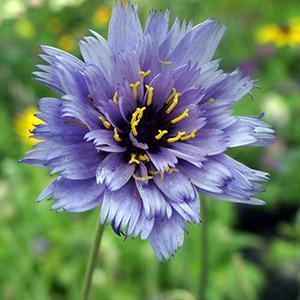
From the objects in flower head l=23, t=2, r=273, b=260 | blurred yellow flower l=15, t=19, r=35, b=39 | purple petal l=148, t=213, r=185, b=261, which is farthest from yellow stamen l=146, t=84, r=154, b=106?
blurred yellow flower l=15, t=19, r=35, b=39

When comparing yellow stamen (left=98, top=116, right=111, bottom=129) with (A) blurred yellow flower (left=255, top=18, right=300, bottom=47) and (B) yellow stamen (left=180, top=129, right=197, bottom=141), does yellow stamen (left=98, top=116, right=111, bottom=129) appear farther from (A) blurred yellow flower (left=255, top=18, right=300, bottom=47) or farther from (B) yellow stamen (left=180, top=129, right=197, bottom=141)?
(A) blurred yellow flower (left=255, top=18, right=300, bottom=47)

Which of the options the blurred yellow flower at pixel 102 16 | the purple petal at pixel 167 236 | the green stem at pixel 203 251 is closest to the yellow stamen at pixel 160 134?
the purple petal at pixel 167 236

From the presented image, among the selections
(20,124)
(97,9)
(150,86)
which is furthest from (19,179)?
(97,9)

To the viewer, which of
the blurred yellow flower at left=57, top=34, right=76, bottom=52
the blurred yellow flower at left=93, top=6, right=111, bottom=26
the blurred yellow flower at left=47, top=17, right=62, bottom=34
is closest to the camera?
the blurred yellow flower at left=57, top=34, right=76, bottom=52

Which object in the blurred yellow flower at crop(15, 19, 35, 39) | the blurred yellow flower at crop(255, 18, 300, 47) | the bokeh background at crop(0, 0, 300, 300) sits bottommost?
the bokeh background at crop(0, 0, 300, 300)

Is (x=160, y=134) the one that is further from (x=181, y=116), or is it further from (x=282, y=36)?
(x=282, y=36)

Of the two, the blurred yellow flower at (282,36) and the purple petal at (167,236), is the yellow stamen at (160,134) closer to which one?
the purple petal at (167,236)

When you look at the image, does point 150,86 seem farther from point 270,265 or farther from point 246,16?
point 246,16
